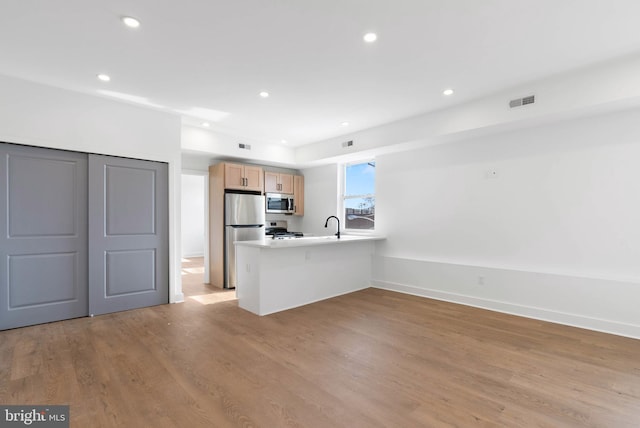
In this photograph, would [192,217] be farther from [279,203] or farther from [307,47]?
[307,47]

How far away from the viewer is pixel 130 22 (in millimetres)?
2480

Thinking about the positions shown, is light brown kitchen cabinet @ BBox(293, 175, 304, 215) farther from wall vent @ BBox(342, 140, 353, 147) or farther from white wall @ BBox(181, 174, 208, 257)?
white wall @ BBox(181, 174, 208, 257)

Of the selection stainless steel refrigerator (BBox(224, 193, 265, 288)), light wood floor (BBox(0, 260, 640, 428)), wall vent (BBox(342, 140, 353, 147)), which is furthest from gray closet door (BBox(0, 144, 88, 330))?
wall vent (BBox(342, 140, 353, 147))

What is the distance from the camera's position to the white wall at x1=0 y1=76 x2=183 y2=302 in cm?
351

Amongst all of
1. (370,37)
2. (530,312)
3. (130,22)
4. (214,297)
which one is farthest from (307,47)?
(530,312)

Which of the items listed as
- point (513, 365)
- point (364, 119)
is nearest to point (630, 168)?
point (513, 365)

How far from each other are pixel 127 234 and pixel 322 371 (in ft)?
11.0

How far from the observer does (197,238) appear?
10445 mm

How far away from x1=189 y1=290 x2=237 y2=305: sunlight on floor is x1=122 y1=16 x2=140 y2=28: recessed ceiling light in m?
3.60

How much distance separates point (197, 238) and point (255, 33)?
8.94 m

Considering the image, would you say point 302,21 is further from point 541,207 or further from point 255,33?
point 541,207

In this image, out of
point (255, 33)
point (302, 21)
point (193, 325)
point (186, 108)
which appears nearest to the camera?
point (302, 21)

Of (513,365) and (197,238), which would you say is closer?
(513,365)

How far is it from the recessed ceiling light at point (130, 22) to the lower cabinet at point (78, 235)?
86.7 inches
